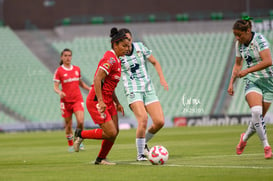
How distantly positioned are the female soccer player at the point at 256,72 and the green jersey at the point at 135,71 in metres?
1.83

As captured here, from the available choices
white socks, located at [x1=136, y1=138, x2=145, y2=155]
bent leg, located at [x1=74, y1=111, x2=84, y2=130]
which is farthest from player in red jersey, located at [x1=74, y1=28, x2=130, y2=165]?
bent leg, located at [x1=74, y1=111, x2=84, y2=130]

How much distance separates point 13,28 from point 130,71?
30.2 m

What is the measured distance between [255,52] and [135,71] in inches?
94.4

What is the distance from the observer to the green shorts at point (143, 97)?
12508 millimetres

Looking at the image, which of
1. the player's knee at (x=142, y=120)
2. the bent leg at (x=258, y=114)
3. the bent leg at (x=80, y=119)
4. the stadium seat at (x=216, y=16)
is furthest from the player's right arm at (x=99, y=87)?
the stadium seat at (x=216, y=16)

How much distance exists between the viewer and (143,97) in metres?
12.6

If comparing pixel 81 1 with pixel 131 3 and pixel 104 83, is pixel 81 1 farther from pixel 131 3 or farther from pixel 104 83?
pixel 104 83

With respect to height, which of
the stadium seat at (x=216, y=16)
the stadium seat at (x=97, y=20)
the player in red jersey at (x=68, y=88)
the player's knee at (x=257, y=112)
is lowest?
the stadium seat at (x=216, y=16)

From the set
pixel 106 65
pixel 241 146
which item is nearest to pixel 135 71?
pixel 106 65

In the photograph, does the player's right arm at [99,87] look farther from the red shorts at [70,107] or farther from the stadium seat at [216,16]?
the stadium seat at [216,16]

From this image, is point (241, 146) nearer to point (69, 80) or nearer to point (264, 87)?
point (264, 87)

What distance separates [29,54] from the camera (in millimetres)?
39438

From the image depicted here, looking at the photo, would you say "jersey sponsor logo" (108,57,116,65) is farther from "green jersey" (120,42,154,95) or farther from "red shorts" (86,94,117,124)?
"green jersey" (120,42,154,95)

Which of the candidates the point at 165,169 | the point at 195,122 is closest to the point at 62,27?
the point at 195,122
